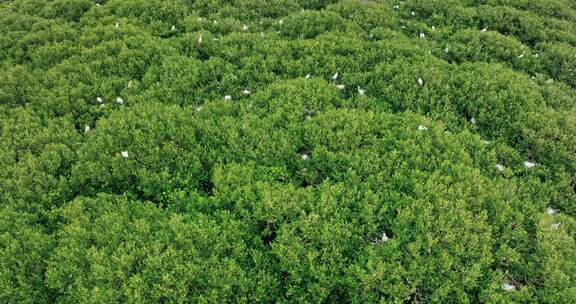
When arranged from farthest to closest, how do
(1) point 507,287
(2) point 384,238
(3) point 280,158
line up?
1. (3) point 280,158
2. (2) point 384,238
3. (1) point 507,287

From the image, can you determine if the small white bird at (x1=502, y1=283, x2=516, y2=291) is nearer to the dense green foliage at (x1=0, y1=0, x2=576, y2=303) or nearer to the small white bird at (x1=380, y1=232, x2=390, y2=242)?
the dense green foliage at (x1=0, y1=0, x2=576, y2=303)

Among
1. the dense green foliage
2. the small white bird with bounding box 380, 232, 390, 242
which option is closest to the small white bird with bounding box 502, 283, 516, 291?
the dense green foliage

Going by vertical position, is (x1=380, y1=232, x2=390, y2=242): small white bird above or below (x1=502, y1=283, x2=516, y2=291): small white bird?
above

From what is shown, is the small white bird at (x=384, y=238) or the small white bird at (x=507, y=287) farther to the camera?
the small white bird at (x=384, y=238)

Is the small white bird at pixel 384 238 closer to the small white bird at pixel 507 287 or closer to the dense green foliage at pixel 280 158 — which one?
the dense green foliage at pixel 280 158

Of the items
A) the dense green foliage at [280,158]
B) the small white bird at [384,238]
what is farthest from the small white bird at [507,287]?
the small white bird at [384,238]

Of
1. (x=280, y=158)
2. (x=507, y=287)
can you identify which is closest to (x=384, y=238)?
(x=507, y=287)

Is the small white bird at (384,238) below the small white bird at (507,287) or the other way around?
the other way around

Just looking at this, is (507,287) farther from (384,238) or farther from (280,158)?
(280,158)
